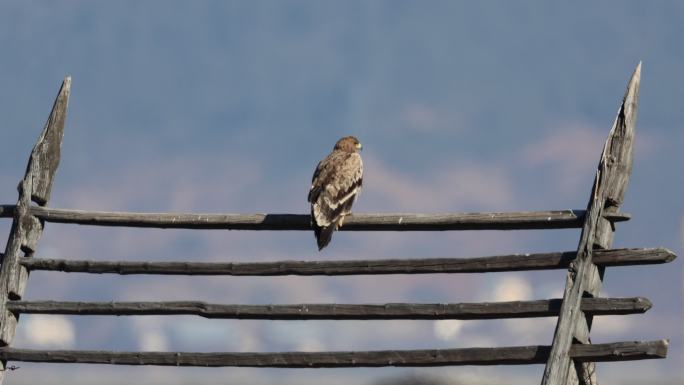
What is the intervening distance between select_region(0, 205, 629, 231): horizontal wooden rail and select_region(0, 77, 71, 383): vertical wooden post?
120 mm

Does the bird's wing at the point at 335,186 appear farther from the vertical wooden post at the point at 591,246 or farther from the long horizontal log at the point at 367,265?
the vertical wooden post at the point at 591,246

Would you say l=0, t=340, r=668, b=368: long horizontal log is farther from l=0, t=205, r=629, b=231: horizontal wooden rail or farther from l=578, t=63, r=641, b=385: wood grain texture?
l=0, t=205, r=629, b=231: horizontal wooden rail

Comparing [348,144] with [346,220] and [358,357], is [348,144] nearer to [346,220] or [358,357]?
[346,220]

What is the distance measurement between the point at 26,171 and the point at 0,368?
71.0 inches

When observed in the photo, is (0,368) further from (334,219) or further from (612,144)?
(612,144)

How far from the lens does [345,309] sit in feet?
31.9

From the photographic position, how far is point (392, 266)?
9.66 m

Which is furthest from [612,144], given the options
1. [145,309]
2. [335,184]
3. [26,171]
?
[26,171]

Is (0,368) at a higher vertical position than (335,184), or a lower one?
lower

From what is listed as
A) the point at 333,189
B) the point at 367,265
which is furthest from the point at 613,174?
the point at 333,189

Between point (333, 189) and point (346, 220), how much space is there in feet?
1.87

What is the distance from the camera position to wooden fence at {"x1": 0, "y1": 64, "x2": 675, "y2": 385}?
9.00 m

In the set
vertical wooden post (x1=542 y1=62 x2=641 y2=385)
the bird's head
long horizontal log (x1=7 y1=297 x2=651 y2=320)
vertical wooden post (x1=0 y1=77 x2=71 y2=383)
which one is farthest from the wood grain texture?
vertical wooden post (x1=0 y1=77 x2=71 y2=383)

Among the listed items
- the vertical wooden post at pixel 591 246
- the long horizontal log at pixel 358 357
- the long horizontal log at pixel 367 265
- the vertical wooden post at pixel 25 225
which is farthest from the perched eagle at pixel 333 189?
the vertical wooden post at pixel 25 225
